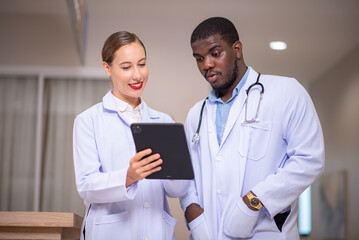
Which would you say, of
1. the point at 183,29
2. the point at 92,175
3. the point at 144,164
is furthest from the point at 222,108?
the point at 183,29

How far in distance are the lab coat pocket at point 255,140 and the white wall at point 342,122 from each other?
338cm

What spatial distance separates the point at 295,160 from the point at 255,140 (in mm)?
→ 182

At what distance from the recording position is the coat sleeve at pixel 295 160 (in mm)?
1835

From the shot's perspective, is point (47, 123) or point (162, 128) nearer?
point (162, 128)

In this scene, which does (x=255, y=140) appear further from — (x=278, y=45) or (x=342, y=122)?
(x=342, y=122)

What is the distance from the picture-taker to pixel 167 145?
67.8 inches

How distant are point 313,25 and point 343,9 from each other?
0.38 m

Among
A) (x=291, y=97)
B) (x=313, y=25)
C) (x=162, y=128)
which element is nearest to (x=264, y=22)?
(x=313, y=25)

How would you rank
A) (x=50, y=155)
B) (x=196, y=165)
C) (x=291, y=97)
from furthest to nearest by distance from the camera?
(x=50, y=155)
(x=196, y=165)
(x=291, y=97)

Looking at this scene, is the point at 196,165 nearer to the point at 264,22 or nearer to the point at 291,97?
the point at 291,97

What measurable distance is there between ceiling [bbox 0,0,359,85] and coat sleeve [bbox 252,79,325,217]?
10.2 feet

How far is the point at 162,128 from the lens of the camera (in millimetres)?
1683

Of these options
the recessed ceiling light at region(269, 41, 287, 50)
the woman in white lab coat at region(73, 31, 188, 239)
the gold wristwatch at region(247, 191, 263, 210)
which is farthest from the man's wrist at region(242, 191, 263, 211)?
the recessed ceiling light at region(269, 41, 287, 50)

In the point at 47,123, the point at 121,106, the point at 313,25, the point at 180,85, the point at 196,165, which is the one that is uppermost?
the point at 313,25
